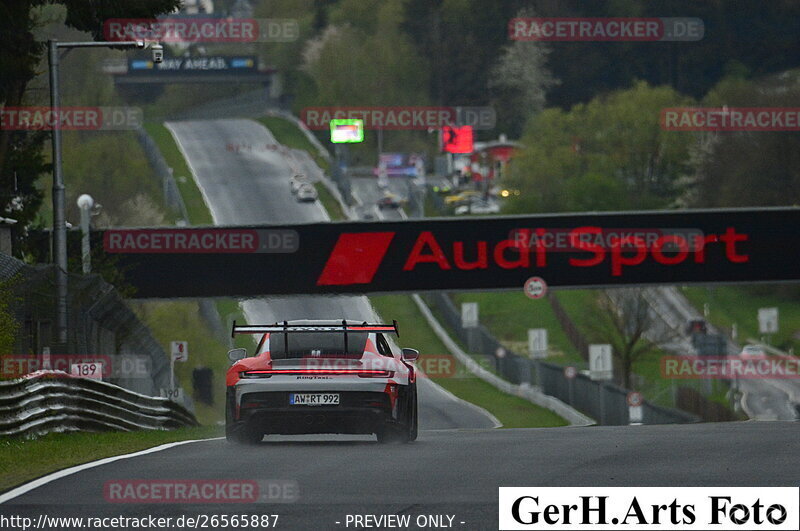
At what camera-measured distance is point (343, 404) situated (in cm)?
1600

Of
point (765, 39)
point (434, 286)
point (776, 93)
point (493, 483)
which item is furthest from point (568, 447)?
point (765, 39)

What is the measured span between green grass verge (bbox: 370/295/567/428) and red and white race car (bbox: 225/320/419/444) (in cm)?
3234

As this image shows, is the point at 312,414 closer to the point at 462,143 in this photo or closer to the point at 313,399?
the point at 313,399

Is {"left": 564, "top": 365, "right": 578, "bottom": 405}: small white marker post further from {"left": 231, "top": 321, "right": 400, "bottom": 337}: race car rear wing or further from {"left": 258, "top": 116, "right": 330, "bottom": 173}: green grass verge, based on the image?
{"left": 258, "top": 116, "right": 330, "bottom": 173}: green grass verge

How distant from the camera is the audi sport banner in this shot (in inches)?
1623

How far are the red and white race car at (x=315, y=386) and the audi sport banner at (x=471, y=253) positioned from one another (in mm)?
24951

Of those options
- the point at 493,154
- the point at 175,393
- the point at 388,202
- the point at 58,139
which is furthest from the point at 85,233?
the point at 493,154

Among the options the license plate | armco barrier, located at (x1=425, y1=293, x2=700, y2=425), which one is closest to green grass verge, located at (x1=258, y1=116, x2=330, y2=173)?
armco barrier, located at (x1=425, y1=293, x2=700, y2=425)

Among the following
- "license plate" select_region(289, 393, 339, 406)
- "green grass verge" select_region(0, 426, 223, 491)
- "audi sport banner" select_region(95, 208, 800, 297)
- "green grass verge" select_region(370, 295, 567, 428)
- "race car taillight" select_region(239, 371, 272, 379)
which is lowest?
"green grass verge" select_region(370, 295, 567, 428)

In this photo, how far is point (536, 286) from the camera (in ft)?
134

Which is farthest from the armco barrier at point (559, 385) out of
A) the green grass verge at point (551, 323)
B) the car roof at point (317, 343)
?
the car roof at point (317, 343)

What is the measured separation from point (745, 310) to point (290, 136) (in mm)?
68288

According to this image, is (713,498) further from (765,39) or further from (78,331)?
(765,39)

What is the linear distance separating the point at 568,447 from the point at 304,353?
2.84m
